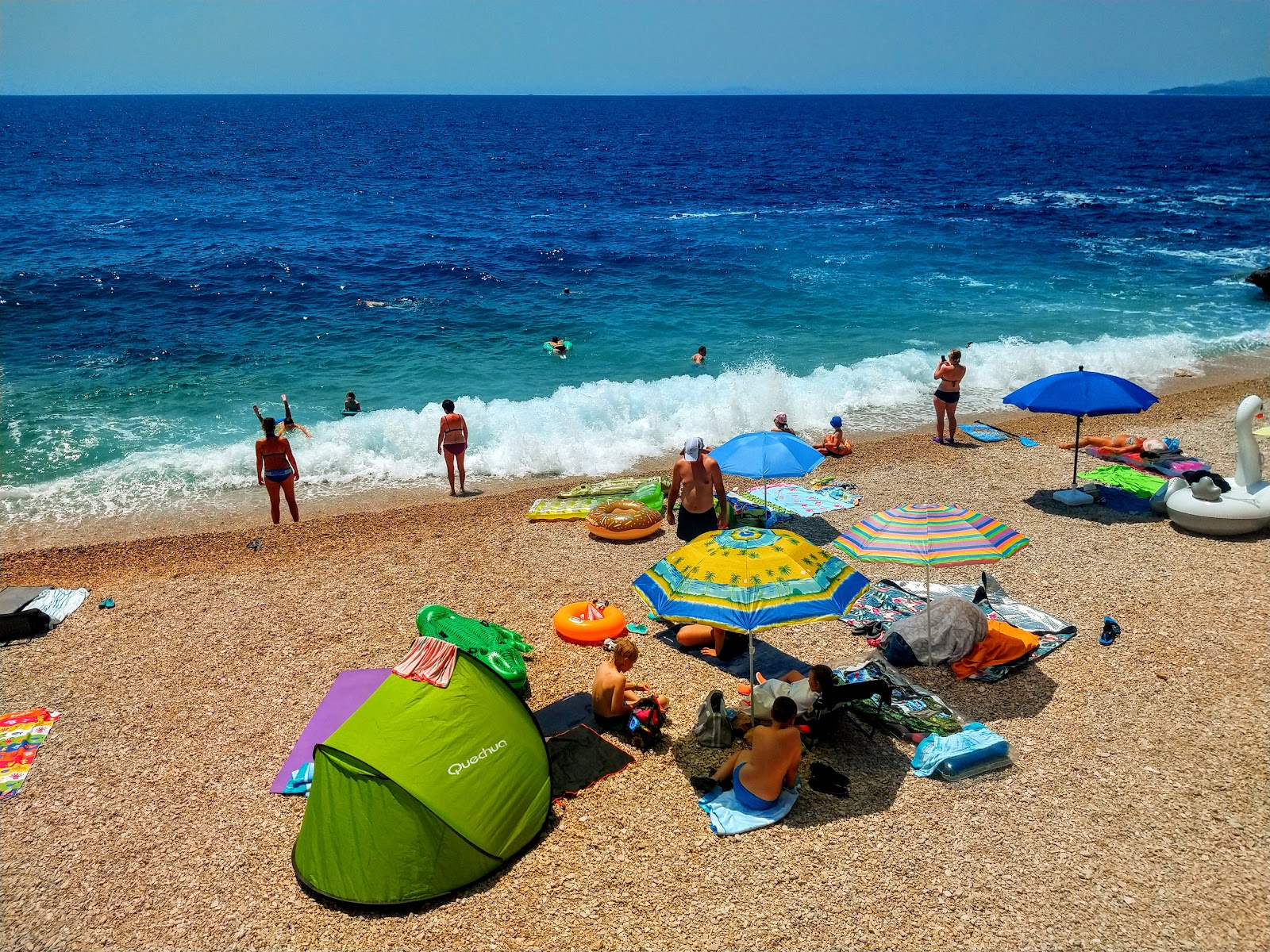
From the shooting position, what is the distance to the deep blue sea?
720 inches

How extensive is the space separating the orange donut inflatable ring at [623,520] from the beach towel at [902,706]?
446cm

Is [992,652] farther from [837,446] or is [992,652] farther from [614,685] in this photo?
[837,446]

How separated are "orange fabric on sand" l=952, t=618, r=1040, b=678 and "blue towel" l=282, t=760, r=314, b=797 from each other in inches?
244

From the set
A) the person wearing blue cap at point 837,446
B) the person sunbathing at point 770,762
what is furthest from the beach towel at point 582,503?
the person sunbathing at point 770,762

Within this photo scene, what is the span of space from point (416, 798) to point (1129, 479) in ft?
38.1

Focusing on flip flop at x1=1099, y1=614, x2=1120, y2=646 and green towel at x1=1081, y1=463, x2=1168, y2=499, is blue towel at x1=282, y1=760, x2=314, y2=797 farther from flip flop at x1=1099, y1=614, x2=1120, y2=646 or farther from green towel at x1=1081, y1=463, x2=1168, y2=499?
green towel at x1=1081, y1=463, x2=1168, y2=499

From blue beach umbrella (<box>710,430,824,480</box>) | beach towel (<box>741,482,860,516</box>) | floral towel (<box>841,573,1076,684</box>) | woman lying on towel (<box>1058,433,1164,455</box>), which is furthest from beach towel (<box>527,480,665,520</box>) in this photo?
woman lying on towel (<box>1058,433,1164,455</box>)

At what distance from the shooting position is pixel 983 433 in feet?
54.3

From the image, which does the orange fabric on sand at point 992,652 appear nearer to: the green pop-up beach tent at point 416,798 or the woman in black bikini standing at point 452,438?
the green pop-up beach tent at point 416,798

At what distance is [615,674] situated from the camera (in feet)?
25.8

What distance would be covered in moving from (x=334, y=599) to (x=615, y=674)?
4633 mm

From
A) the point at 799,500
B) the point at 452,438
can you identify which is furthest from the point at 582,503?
the point at 799,500

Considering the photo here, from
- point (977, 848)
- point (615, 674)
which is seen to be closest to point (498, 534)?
point (615, 674)

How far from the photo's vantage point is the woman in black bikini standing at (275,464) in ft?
43.0
